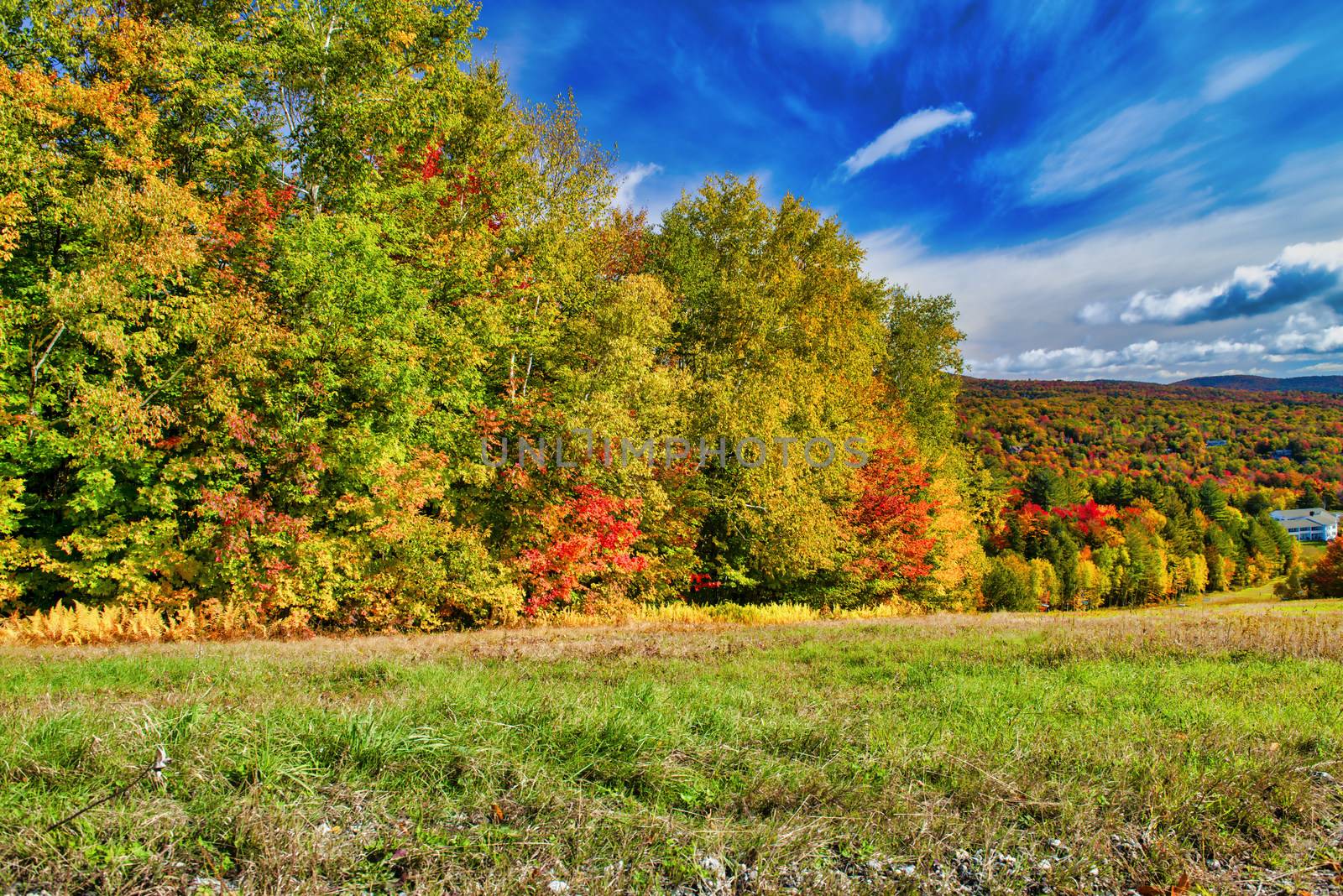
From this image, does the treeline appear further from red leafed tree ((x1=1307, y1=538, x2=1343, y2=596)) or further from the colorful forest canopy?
red leafed tree ((x1=1307, y1=538, x2=1343, y2=596))

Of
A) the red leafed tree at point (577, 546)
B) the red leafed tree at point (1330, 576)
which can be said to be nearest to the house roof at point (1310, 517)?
the red leafed tree at point (1330, 576)

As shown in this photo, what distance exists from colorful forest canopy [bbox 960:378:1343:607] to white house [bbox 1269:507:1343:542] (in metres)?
3.58

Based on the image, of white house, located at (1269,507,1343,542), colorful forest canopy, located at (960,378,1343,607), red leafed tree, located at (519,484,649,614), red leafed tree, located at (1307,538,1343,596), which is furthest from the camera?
white house, located at (1269,507,1343,542)

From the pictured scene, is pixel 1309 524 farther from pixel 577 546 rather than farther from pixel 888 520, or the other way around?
pixel 577 546

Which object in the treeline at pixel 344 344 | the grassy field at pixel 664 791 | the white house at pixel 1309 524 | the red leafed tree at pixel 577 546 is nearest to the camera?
the grassy field at pixel 664 791

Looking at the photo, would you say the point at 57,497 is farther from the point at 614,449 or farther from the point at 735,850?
the point at 735,850

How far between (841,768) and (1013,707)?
263 centimetres

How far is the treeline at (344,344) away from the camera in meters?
11.7

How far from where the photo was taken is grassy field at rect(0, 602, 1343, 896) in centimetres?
263

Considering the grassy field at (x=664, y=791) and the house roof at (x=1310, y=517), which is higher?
the grassy field at (x=664, y=791)

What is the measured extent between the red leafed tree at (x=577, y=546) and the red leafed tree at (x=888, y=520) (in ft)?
31.7

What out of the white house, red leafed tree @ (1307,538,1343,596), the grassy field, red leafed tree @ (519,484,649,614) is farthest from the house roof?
the grassy field

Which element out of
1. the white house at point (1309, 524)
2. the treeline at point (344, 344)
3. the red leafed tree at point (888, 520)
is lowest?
the white house at point (1309, 524)

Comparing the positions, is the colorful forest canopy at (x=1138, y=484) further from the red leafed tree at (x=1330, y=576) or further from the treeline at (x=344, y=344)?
the treeline at (x=344, y=344)
